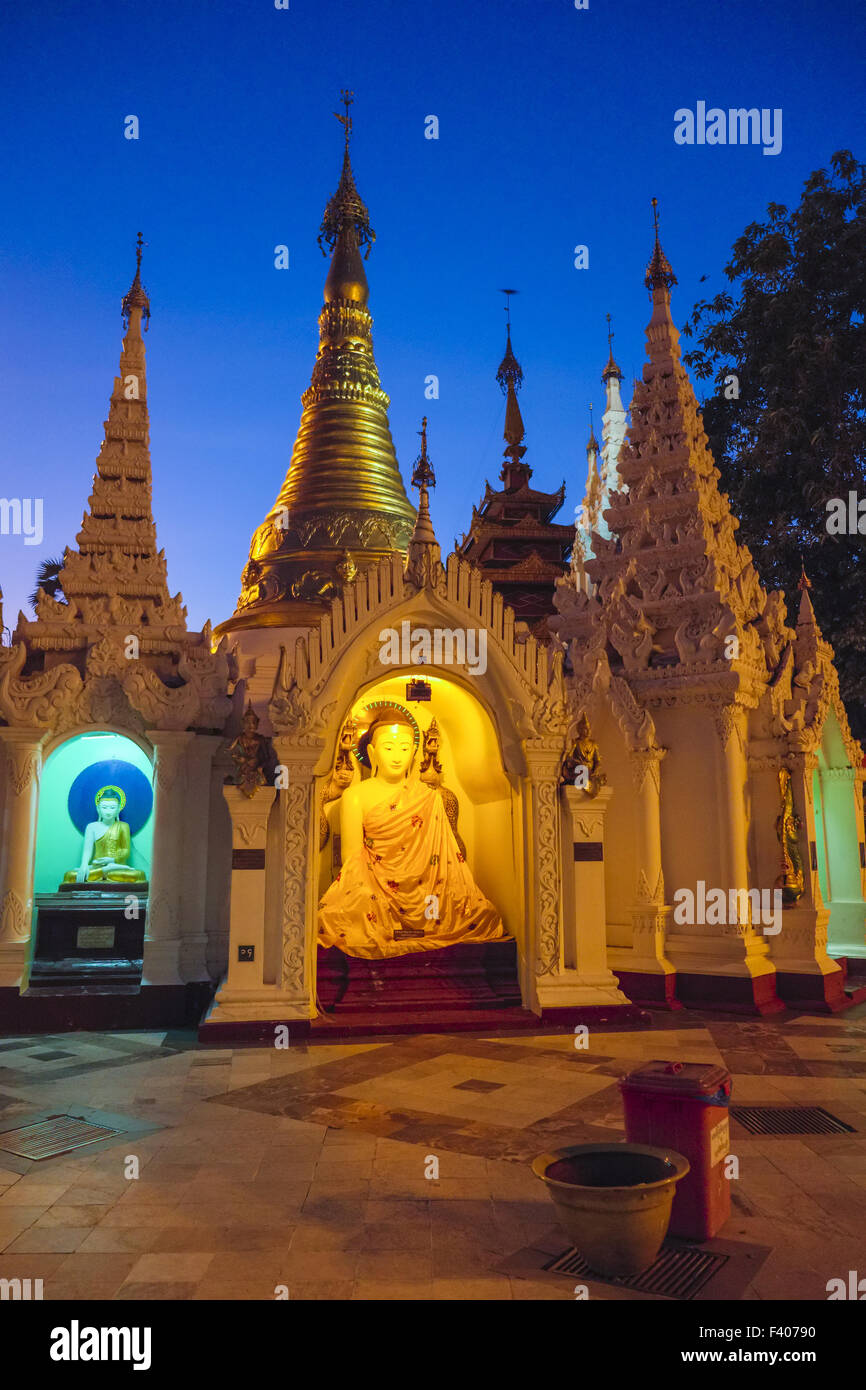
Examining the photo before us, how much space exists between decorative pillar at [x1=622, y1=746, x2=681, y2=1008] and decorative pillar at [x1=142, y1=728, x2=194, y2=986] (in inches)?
240

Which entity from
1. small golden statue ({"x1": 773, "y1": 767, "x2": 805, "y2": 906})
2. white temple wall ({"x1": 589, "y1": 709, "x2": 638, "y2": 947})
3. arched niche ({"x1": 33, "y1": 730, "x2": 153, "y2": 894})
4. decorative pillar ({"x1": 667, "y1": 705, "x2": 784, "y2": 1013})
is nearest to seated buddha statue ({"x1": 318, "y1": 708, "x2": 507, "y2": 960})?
white temple wall ({"x1": 589, "y1": 709, "x2": 638, "y2": 947})

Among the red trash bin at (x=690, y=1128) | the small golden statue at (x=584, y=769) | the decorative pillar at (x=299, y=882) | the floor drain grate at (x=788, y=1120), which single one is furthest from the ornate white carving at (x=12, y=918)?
the red trash bin at (x=690, y=1128)

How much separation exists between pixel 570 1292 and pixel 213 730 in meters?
9.44

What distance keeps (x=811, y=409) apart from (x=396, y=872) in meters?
15.9

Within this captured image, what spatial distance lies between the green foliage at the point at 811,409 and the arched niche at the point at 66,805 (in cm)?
1459

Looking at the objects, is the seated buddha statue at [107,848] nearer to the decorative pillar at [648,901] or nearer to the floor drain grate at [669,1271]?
the decorative pillar at [648,901]

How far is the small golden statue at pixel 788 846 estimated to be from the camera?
13523 mm

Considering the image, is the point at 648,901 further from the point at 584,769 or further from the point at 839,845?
the point at 839,845

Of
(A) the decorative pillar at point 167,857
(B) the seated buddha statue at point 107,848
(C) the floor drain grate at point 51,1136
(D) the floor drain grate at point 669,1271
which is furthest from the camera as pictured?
(B) the seated buddha statue at point 107,848

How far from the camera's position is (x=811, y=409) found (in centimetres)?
2233

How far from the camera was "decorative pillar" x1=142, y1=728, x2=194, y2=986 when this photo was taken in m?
11.9

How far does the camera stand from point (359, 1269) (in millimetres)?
4785

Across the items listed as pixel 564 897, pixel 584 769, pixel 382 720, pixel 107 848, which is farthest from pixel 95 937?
pixel 584 769
